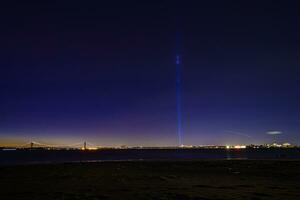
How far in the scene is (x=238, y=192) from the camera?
26719 mm

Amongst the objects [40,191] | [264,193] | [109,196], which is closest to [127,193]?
[109,196]

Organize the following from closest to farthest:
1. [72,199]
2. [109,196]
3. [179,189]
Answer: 1. [72,199]
2. [109,196]
3. [179,189]

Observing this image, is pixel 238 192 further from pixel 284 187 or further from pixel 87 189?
pixel 87 189

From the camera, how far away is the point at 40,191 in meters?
27.6

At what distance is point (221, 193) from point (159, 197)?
479 cm

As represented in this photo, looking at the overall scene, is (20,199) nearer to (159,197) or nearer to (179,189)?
(159,197)

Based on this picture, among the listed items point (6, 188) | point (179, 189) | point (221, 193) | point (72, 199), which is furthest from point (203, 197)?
point (6, 188)

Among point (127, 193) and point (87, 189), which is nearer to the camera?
point (127, 193)

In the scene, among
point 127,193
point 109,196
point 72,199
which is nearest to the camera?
point 72,199

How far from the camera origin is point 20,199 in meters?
23.6

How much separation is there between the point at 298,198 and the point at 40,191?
17.3 meters

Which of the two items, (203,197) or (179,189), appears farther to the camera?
(179,189)

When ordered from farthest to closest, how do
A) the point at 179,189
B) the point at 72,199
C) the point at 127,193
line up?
the point at 179,189 → the point at 127,193 → the point at 72,199

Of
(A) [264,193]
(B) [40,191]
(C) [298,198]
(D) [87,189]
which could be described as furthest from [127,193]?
(C) [298,198]
